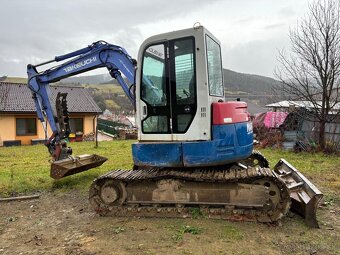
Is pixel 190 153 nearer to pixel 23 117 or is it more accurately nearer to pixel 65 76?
pixel 65 76

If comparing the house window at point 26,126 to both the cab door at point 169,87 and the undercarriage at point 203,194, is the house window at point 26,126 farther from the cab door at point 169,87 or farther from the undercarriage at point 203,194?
the cab door at point 169,87

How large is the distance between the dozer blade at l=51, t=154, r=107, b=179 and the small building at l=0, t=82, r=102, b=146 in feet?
50.9

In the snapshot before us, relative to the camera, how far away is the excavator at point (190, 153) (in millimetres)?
5336

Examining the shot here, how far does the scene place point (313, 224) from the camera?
520cm

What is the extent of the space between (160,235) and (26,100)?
2601cm

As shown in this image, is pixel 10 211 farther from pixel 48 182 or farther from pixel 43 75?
pixel 43 75

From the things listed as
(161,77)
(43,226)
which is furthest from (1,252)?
(161,77)

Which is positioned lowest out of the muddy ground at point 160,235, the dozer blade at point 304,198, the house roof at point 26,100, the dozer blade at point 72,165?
the muddy ground at point 160,235

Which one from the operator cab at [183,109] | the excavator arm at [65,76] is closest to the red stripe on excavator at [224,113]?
the operator cab at [183,109]

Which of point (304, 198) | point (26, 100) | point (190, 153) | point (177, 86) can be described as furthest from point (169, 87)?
point (26, 100)

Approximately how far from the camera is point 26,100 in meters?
27.9

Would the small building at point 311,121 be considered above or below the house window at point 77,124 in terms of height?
below

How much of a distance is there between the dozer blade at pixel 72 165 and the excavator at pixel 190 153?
2062mm

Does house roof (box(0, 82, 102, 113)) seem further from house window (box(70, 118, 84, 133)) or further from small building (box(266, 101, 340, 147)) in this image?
small building (box(266, 101, 340, 147))
